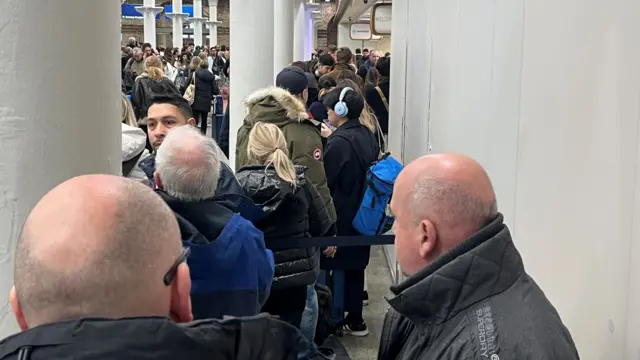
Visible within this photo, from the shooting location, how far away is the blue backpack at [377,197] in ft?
18.4

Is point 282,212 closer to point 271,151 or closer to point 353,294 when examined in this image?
point 271,151

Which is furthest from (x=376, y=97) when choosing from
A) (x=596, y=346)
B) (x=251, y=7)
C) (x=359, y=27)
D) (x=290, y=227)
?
(x=359, y=27)

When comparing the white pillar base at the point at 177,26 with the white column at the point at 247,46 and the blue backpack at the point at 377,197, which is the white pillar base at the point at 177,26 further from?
the blue backpack at the point at 377,197

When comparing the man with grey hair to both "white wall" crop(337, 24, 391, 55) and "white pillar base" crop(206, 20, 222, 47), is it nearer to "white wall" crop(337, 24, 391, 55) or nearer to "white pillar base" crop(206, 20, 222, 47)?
"white wall" crop(337, 24, 391, 55)

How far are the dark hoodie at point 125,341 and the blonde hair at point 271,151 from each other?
9.62 ft

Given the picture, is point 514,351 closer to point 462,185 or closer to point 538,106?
point 462,185

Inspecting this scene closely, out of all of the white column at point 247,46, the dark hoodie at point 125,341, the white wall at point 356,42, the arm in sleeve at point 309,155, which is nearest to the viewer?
the dark hoodie at point 125,341

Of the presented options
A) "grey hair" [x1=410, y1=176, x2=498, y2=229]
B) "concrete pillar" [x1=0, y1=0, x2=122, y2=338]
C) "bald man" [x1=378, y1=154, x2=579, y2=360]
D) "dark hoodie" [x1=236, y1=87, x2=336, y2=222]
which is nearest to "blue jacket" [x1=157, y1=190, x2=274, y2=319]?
"concrete pillar" [x1=0, y1=0, x2=122, y2=338]

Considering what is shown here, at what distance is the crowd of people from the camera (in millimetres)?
1294

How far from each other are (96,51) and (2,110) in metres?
0.35

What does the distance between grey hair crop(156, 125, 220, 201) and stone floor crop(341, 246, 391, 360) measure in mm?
3087

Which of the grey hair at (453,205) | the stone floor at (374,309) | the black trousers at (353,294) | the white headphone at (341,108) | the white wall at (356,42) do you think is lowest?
the stone floor at (374,309)

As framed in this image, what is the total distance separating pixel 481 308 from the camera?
199cm

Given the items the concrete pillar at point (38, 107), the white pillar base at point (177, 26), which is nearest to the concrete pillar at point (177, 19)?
the white pillar base at point (177, 26)
